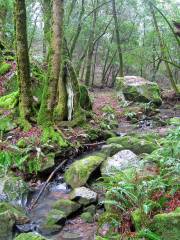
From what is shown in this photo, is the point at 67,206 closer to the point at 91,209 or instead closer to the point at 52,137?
the point at 91,209

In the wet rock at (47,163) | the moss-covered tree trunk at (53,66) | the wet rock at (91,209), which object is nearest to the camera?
the wet rock at (91,209)

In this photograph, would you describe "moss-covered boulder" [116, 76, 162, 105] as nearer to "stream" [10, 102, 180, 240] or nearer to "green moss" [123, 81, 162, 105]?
"green moss" [123, 81, 162, 105]

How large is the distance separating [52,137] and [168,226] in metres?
5.73

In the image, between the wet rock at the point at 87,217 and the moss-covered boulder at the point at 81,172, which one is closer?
the wet rock at the point at 87,217

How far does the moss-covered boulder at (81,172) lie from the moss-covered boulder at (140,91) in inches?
430

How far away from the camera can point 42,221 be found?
6531mm

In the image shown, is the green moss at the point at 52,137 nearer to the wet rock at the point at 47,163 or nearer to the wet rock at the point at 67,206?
the wet rock at the point at 47,163

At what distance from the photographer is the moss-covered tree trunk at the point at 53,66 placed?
990 cm

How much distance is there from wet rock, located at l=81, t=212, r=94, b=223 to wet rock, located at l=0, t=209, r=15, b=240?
1220mm

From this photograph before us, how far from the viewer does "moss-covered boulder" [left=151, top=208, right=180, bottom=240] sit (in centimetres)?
444

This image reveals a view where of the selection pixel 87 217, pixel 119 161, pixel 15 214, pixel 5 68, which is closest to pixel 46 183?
pixel 119 161

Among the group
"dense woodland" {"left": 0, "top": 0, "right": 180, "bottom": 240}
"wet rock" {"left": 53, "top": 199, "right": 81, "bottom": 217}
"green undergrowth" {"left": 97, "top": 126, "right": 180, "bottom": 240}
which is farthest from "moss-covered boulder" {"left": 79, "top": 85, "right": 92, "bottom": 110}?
"green undergrowth" {"left": 97, "top": 126, "right": 180, "bottom": 240}

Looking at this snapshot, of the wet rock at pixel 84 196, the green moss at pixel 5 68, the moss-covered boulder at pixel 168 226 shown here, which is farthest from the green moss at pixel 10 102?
the moss-covered boulder at pixel 168 226

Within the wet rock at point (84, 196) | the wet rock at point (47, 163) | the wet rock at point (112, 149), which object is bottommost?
the wet rock at point (84, 196)
